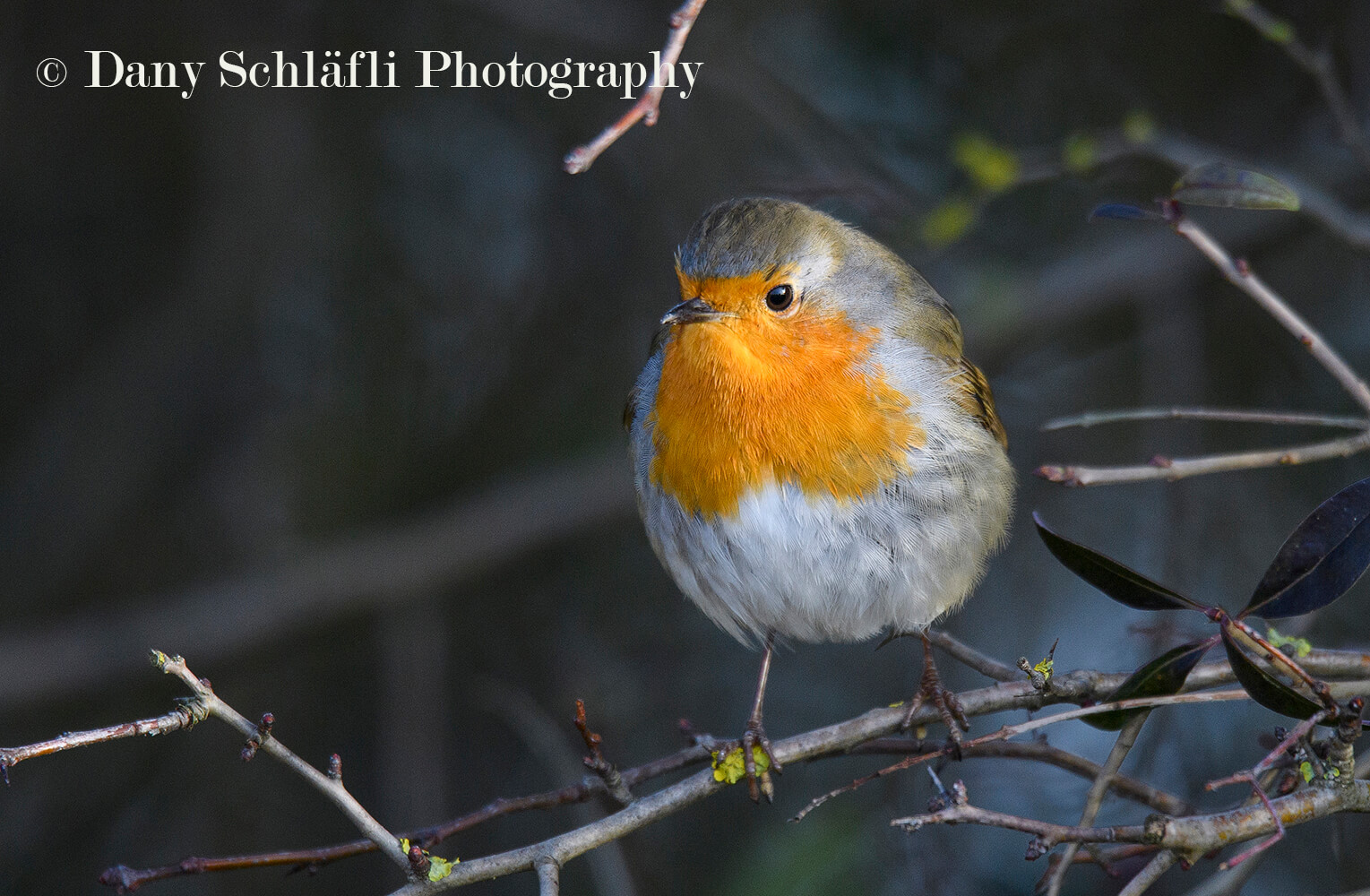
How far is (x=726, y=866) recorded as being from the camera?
4121 mm

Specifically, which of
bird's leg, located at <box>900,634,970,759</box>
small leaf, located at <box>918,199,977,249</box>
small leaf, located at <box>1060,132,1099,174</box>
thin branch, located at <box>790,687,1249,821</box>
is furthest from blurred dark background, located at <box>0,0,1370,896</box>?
thin branch, located at <box>790,687,1249,821</box>

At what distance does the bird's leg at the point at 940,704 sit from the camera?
2.28 metres

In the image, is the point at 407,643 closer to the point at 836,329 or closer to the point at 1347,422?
the point at 836,329

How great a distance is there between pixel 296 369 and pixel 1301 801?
395cm

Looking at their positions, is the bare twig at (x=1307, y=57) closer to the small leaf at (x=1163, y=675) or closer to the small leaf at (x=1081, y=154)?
the small leaf at (x=1081, y=154)

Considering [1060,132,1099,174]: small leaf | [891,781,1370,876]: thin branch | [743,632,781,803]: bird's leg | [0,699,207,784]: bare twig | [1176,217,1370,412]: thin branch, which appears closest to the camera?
[0,699,207,784]: bare twig

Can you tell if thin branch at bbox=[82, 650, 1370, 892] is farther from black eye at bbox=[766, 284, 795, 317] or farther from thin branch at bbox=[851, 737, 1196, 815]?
black eye at bbox=[766, 284, 795, 317]

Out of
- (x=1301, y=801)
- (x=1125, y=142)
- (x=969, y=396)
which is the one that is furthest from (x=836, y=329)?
(x=1301, y=801)

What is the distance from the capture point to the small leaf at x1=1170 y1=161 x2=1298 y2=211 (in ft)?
7.25

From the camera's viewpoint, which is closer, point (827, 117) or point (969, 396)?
point (969, 396)

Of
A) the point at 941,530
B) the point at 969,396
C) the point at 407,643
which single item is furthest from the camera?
the point at 407,643

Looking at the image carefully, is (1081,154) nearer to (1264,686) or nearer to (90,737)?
(1264,686)

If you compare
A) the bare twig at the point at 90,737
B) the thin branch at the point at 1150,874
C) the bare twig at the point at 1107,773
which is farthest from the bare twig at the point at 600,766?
the thin branch at the point at 1150,874

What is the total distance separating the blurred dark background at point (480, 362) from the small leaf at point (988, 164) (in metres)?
0.58
